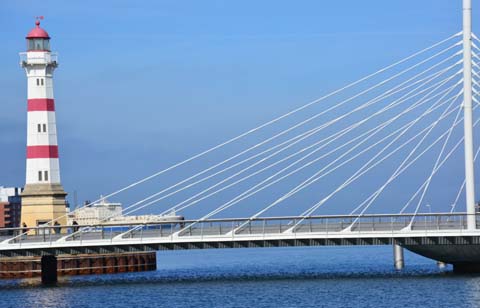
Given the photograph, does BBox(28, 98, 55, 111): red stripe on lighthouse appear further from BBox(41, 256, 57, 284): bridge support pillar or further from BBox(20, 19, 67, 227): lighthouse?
BBox(41, 256, 57, 284): bridge support pillar

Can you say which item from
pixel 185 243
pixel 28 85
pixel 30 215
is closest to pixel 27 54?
pixel 28 85

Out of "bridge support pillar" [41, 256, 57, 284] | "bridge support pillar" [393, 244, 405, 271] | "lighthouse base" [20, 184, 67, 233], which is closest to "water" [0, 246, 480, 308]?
"bridge support pillar" [41, 256, 57, 284]

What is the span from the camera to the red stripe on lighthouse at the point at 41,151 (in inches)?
2908

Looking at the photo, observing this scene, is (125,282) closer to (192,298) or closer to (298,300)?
(192,298)

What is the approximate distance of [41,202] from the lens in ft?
244

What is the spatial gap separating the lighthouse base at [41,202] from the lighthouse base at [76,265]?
3024 mm

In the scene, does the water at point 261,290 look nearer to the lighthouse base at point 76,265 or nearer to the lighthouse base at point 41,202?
the lighthouse base at point 76,265

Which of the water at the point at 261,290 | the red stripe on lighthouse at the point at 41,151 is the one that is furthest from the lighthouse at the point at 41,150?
the water at the point at 261,290

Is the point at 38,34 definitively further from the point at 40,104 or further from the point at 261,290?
the point at 261,290

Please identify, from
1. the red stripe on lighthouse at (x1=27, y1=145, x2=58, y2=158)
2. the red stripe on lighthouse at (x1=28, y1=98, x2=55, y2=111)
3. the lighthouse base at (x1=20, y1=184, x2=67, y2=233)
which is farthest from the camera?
the lighthouse base at (x1=20, y1=184, x2=67, y2=233)

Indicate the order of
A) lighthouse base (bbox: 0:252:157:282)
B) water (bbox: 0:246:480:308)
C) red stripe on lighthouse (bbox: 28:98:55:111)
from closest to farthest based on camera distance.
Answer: water (bbox: 0:246:480:308), lighthouse base (bbox: 0:252:157:282), red stripe on lighthouse (bbox: 28:98:55:111)

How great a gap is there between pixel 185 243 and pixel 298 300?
9168 mm

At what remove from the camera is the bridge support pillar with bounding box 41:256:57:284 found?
2618 inches

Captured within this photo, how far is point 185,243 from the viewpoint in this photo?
6041cm
